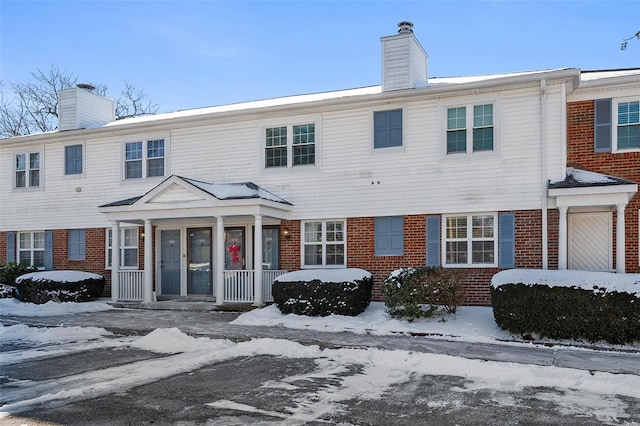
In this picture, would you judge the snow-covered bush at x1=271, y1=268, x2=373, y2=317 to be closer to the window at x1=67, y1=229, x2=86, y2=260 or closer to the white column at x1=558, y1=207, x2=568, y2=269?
the white column at x1=558, y1=207, x2=568, y2=269

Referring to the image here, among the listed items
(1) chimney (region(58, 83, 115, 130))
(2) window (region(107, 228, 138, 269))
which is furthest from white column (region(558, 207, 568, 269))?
(1) chimney (region(58, 83, 115, 130))

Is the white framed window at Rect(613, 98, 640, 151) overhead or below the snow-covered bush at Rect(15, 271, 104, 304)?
overhead

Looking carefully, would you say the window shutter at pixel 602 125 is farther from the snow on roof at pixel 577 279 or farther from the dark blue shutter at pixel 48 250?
the dark blue shutter at pixel 48 250

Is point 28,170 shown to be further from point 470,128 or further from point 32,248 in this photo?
point 470,128

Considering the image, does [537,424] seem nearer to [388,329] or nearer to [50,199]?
[388,329]

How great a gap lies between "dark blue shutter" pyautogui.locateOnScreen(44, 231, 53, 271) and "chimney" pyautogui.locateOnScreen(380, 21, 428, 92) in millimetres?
12536

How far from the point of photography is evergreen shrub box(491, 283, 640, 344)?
943cm

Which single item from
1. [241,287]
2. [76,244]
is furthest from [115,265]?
[241,287]

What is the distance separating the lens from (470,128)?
13875 mm

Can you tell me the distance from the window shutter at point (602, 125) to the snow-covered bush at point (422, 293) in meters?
5.12

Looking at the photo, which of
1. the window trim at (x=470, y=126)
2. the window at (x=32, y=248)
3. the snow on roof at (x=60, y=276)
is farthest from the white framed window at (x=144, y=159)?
the window trim at (x=470, y=126)

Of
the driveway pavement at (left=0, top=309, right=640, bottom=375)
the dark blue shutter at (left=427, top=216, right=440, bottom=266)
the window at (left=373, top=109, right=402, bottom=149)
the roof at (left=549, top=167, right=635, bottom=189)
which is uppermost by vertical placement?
the window at (left=373, top=109, right=402, bottom=149)

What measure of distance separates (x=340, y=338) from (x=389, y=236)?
476 centimetres

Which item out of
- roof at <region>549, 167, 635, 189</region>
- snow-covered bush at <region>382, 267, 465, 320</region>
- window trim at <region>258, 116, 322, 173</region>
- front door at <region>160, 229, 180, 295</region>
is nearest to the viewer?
snow-covered bush at <region>382, 267, 465, 320</region>
